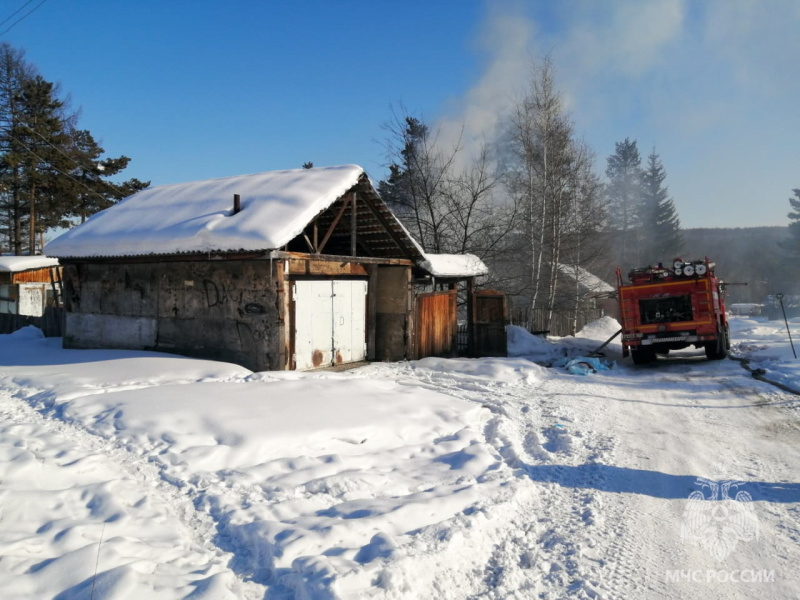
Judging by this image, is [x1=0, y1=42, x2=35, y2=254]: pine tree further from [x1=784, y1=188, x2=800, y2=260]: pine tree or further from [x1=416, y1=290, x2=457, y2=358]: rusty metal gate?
[x1=784, y1=188, x2=800, y2=260]: pine tree

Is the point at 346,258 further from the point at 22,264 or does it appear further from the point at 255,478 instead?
the point at 22,264

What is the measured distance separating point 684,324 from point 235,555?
14057 millimetres

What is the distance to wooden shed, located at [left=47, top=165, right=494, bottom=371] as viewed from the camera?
33.5ft

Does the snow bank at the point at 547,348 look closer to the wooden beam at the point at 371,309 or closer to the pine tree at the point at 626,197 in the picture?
the wooden beam at the point at 371,309

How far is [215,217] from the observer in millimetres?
10922

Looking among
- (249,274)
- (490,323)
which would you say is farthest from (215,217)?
(490,323)

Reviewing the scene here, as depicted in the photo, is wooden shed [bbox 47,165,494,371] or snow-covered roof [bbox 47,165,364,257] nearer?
snow-covered roof [bbox 47,165,364,257]

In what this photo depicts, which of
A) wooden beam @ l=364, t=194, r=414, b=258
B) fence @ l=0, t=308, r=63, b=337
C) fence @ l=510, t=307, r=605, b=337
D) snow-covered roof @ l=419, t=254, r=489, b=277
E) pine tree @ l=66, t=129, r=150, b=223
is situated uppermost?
pine tree @ l=66, t=129, r=150, b=223

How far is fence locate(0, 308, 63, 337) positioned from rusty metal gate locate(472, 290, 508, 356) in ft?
Result: 44.7

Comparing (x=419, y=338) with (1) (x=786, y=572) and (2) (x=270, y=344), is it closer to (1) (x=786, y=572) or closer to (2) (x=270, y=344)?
(2) (x=270, y=344)

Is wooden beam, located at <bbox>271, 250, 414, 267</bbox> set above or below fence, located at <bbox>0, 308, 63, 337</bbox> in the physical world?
above

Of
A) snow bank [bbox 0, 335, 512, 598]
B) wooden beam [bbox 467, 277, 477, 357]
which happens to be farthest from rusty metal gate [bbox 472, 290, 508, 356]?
snow bank [bbox 0, 335, 512, 598]

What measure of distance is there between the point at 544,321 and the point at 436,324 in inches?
319

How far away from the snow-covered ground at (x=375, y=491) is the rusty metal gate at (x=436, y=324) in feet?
18.2
